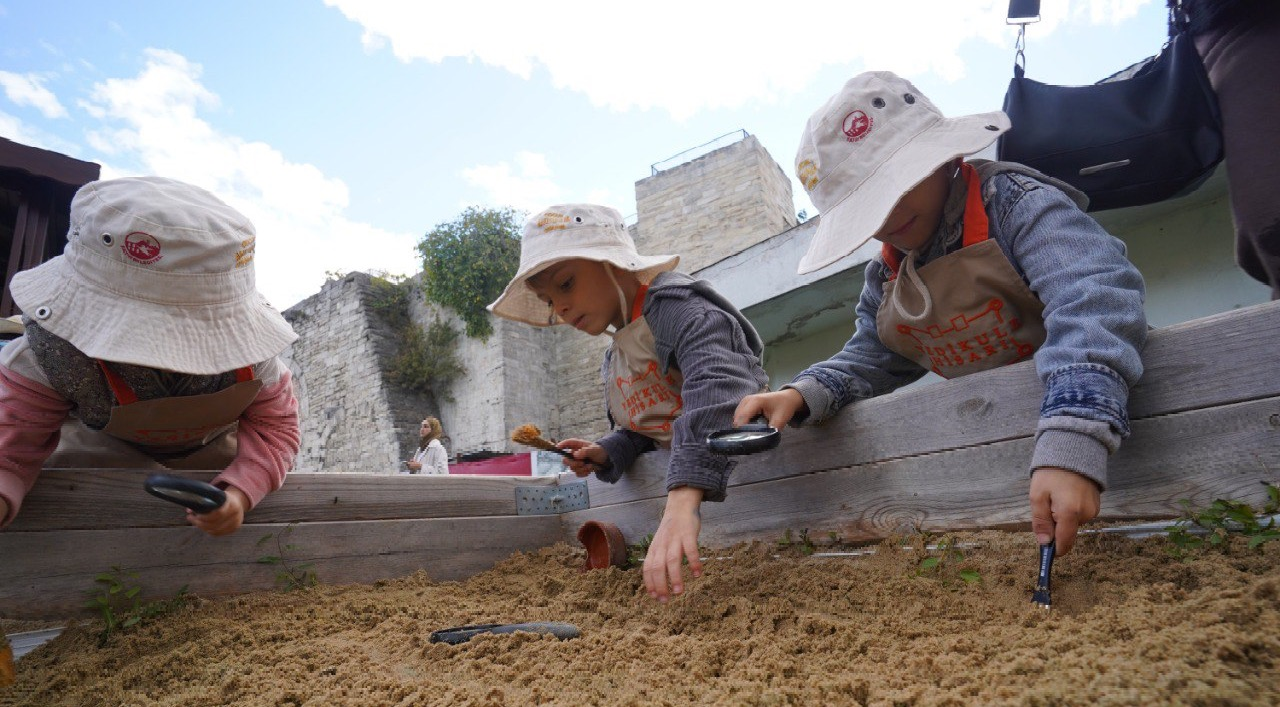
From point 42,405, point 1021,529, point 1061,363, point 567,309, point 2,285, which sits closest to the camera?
point 1061,363

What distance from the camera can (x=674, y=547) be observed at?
4.66 feet

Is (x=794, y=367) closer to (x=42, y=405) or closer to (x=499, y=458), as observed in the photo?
(x=499, y=458)

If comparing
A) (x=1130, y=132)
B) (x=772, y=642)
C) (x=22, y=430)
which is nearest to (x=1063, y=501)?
(x=772, y=642)

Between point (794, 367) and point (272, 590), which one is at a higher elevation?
point (794, 367)

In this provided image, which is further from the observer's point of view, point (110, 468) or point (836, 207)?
point (110, 468)

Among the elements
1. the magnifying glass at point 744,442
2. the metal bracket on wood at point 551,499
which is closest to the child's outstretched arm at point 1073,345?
the magnifying glass at point 744,442

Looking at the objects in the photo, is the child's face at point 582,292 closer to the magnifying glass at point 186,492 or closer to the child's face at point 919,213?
the child's face at point 919,213

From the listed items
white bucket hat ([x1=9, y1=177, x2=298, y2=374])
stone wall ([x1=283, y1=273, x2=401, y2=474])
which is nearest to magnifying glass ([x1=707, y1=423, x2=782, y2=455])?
white bucket hat ([x1=9, y1=177, x2=298, y2=374])

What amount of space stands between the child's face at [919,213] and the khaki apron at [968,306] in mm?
47

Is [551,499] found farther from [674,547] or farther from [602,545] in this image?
[674,547]

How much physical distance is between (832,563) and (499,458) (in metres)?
10.4

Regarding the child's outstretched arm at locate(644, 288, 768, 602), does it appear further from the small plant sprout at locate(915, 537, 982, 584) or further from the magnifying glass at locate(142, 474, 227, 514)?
the magnifying glass at locate(142, 474, 227, 514)

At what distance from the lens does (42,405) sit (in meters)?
1.64

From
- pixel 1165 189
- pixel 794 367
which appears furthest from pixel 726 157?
pixel 1165 189
